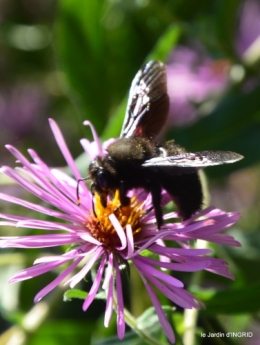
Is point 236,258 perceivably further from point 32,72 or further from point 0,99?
point 0,99

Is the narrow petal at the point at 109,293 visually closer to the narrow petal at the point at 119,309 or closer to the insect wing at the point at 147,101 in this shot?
the narrow petal at the point at 119,309

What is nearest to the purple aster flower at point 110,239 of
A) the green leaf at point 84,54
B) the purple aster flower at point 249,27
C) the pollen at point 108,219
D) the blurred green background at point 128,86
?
the pollen at point 108,219

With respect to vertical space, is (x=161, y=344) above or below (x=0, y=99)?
below

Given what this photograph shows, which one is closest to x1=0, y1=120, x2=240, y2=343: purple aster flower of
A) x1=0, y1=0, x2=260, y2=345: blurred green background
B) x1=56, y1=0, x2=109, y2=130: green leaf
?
x1=0, y1=0, x2=260, y2=345: blurred green background

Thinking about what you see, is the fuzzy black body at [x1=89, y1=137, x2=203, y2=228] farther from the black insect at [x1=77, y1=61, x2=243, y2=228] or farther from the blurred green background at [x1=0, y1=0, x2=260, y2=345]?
the blurred green background at [x1=0, y1=0, x2=260, y2=345]

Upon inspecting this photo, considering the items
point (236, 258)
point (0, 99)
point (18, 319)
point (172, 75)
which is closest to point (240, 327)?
point (236, 258)
